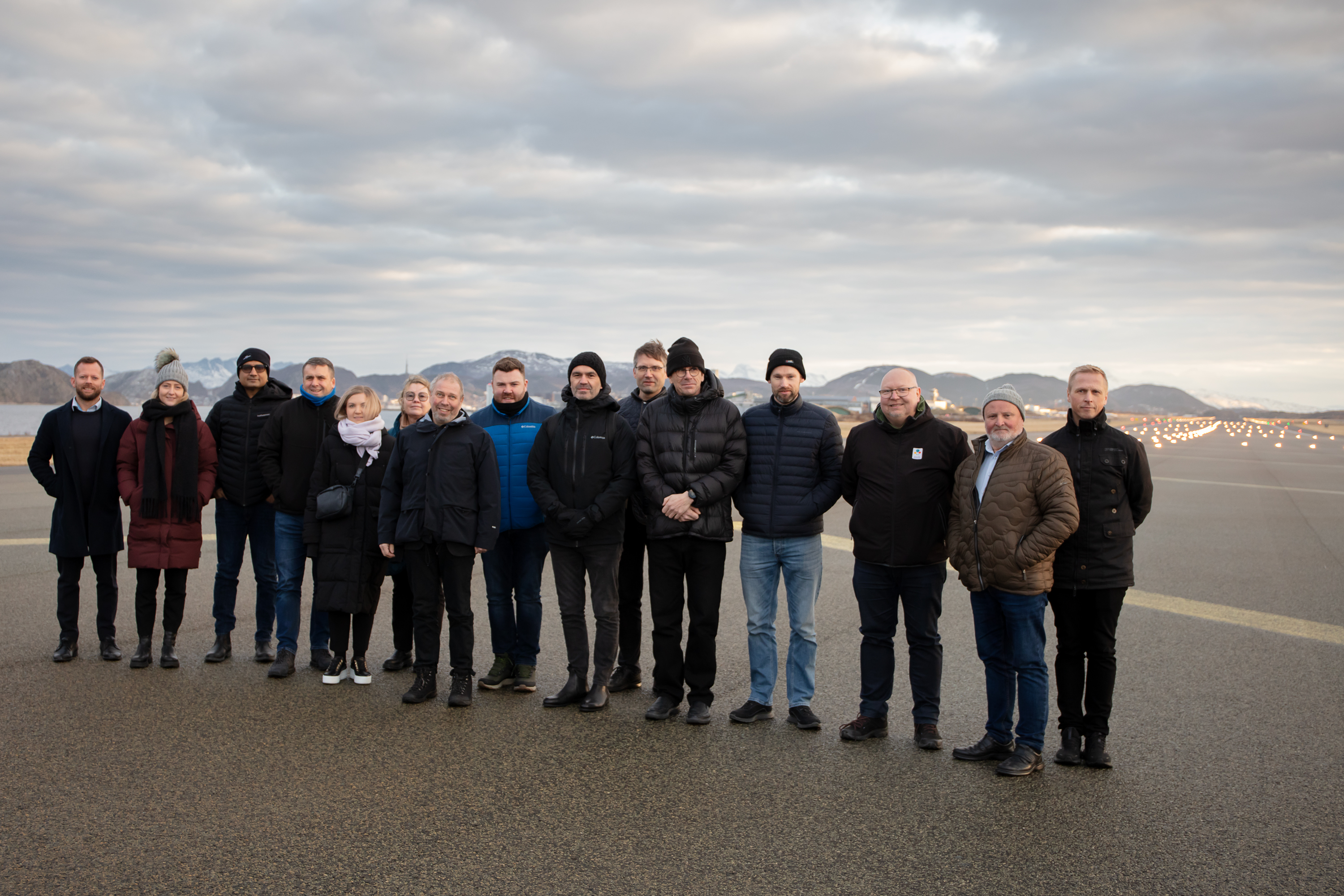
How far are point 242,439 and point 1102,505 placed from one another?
17.9 feet

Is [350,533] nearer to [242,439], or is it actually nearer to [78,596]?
[242,439]

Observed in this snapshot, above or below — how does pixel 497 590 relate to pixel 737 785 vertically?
above

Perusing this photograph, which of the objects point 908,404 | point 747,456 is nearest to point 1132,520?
point 908,404

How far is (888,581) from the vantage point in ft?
16.6

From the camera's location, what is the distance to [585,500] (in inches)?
216

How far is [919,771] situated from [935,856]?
884mm

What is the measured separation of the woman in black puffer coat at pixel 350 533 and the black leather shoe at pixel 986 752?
3598 mm

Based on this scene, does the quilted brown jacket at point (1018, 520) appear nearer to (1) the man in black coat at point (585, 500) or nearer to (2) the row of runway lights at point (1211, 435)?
(1) the man in black coat at point (585, 500)

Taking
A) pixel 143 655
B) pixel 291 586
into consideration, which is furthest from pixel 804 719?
pixel 143 655

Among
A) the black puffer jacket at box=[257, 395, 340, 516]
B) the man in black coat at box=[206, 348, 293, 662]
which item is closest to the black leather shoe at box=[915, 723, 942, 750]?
the black puffer jacket at box=[257, 395, 340, 516]

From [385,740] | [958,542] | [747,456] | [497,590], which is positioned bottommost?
[385,740]

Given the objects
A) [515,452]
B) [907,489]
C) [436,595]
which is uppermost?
[515,452]

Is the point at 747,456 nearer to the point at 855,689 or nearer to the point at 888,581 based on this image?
the point at 888,581

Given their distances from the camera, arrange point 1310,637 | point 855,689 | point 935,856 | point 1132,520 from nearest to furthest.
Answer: point 935,856, point 1132,520, point 855,689, point 1310,637
